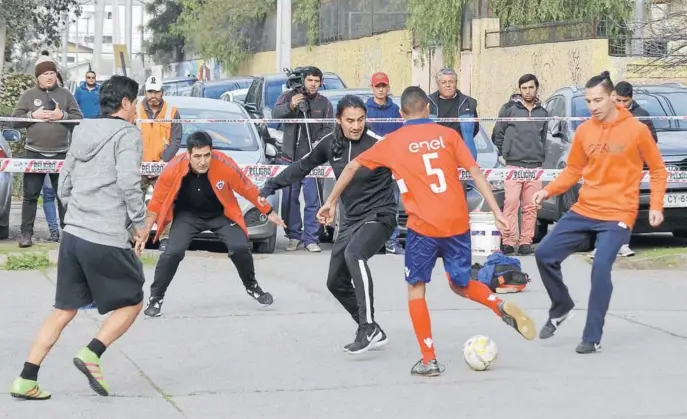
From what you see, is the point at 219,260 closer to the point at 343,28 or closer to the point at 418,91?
the point at 418,91

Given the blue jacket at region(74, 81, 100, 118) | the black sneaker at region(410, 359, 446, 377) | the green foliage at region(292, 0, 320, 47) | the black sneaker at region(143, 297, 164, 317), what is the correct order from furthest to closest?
the green foliage at region(292, 0, 320, 47) → the blue jacket at region(74, 81, 100, 118) → the black sneaker at region(143, 297, 164, 317) → the black sneaker at region(410, 359, 446, 377)

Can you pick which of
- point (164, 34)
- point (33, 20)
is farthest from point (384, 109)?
point (164, 34)

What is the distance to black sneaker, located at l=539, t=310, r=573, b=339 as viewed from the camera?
9.21 metres

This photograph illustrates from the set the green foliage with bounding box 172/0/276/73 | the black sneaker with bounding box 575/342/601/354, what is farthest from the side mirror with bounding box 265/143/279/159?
the green foliage with bounding box 172/0/276/73

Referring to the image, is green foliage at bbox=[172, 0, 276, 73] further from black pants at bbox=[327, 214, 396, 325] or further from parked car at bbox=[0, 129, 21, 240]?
black pants at bbox=[327, 214, 396, 325]

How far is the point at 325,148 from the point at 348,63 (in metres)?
35.4

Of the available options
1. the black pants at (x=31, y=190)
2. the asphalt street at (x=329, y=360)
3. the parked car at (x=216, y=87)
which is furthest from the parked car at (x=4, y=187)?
the parked car at (x=216, y=87)

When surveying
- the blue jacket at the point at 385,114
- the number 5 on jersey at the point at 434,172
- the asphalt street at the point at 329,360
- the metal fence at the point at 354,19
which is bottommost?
the asphalt street at the point at 329,360

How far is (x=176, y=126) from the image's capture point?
1370cm

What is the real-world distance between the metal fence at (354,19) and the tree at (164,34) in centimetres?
1723

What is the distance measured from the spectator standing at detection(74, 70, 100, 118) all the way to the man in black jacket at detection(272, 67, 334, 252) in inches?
173

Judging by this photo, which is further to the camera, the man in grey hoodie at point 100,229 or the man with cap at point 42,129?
the man with cap at point 42,129

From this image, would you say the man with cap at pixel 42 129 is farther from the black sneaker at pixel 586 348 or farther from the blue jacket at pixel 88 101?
the black sneaker at pixel 586 348

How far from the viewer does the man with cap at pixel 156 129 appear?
44.6 ft
